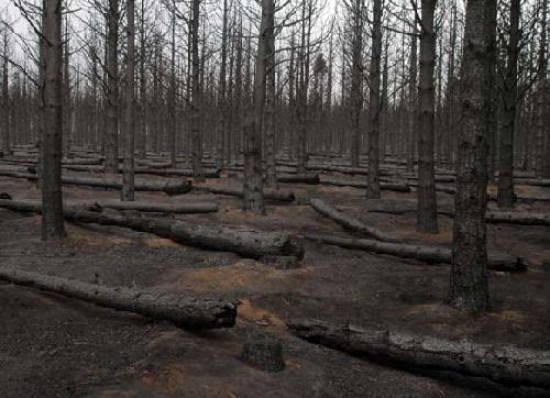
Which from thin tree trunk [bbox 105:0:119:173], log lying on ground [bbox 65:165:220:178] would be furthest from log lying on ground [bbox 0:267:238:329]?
log lying on ground [bbox 65:165:220:178]

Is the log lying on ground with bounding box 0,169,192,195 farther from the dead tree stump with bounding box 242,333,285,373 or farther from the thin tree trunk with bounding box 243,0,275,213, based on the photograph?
the dead tree stump with bounding box 242,333,285,373

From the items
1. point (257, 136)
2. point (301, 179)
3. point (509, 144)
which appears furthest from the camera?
point (301, 179)

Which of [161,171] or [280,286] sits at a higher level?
[161,171]

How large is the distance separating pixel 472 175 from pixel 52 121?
596cm

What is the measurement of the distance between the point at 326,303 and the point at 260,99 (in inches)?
242

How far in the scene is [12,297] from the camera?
5.17 metres

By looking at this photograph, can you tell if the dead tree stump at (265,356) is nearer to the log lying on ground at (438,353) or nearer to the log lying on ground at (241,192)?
the log lying on ground at (438,353)

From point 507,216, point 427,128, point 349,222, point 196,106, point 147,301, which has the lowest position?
point 147,301

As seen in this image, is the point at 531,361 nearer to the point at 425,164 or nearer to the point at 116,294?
the point at 116,294

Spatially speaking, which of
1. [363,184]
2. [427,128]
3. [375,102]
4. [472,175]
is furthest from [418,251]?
[363,184]

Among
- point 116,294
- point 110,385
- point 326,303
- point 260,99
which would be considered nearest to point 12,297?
point 116,294

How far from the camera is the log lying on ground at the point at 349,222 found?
9.36 meters

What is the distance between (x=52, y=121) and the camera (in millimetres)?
7969

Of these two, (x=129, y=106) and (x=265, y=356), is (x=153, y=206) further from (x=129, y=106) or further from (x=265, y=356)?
(x=265, y=356)
